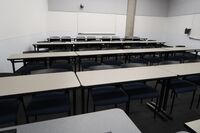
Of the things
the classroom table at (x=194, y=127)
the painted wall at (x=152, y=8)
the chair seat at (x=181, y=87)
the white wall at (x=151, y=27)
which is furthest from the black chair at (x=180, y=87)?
the painted wall at (x=152, y=8)

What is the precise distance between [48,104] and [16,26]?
3193 millimetres

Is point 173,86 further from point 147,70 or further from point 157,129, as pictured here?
point 157,129

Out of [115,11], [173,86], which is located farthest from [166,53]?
[115,11]

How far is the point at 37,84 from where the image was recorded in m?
1.64

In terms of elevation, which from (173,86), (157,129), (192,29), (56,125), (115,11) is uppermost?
(115,11)

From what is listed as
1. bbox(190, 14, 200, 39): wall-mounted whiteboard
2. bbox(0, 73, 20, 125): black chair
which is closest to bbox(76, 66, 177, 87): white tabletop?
bbox(0, 73, 20, 125): black chair

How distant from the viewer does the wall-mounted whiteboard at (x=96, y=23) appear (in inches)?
311

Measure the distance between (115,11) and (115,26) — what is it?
81 centimetres

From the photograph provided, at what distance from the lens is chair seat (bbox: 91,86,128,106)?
1.94 m

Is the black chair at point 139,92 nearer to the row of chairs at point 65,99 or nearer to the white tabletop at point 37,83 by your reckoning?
the row of chairs at point 65,99

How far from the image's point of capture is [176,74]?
84.0 inches

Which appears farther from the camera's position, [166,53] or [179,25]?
[179,25]

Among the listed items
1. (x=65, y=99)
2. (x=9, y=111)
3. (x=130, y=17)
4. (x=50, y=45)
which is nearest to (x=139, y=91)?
(x=65, y=99)

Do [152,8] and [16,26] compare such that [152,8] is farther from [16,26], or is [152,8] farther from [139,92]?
[139,92]
